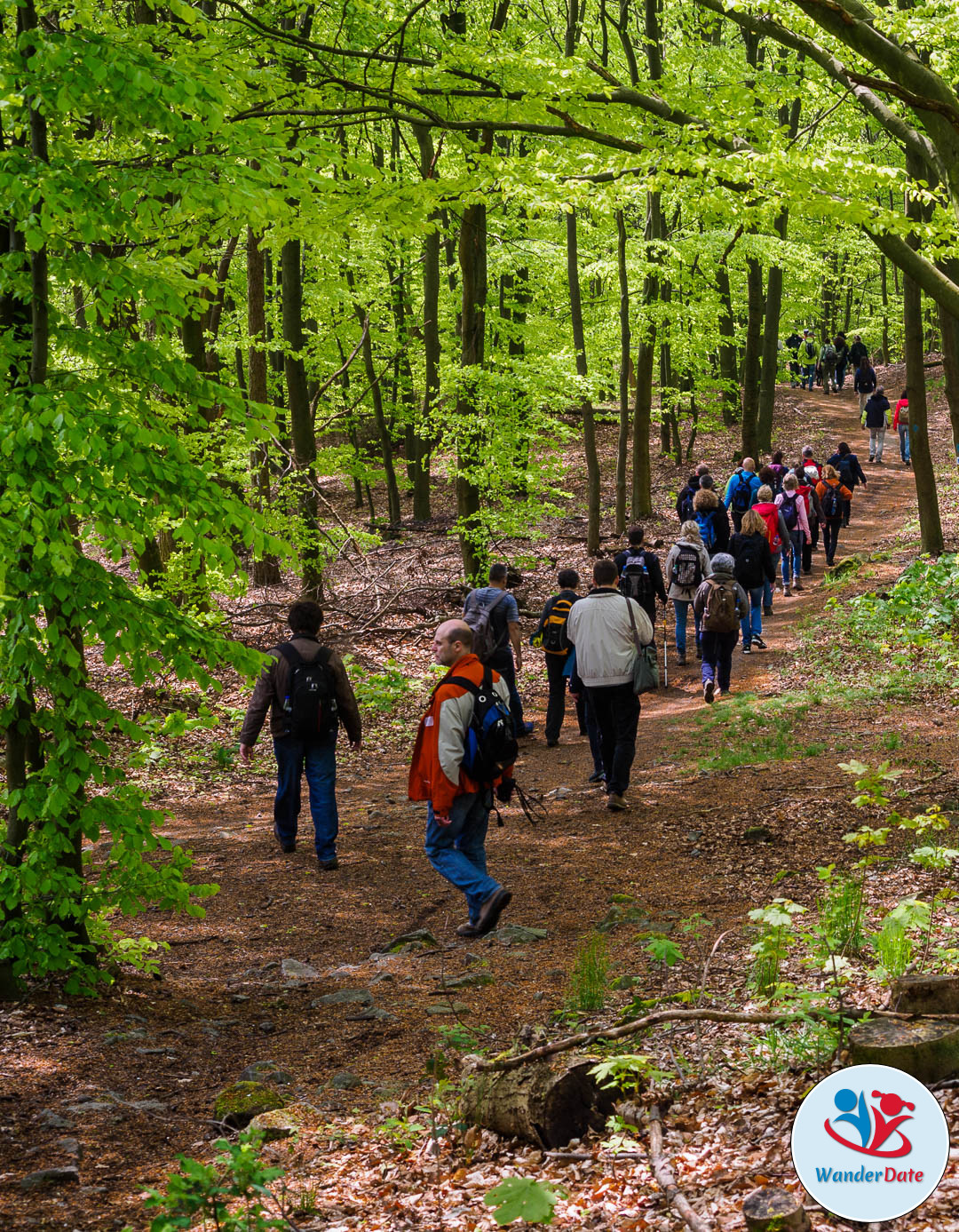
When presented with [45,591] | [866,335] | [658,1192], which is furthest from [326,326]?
[866,335]

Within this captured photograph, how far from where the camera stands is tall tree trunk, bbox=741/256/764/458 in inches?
804

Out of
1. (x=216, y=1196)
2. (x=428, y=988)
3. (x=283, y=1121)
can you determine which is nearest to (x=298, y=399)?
(x=428, y=988)

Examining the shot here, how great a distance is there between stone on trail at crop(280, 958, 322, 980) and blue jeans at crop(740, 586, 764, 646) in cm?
964

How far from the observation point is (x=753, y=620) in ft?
49.3

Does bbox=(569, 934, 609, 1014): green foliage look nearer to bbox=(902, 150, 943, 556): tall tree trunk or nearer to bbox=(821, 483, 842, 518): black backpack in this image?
bbox=(902, 150, 943, 556): tall tree trunk

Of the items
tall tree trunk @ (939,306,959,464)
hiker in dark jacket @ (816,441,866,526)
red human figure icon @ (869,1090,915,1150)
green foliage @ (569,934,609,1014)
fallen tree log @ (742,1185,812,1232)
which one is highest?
tall tree trunk @ (939,306,959,464)

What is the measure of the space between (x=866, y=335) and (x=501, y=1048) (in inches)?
1605

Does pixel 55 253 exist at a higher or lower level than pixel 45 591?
higher

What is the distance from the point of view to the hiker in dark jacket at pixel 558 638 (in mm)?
Result: 10875

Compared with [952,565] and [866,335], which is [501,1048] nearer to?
[952,565]

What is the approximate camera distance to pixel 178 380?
501 cm

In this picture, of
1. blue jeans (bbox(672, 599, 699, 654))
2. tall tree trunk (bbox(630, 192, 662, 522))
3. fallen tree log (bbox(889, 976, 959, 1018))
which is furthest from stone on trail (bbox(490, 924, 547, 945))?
tall tree trunk (bbox(630, 192, 662, 522))

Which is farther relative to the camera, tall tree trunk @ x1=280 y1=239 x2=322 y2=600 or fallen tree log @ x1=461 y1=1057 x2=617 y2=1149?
tall tree trunk @ x1=280 y1=239 x2=322 y2=600

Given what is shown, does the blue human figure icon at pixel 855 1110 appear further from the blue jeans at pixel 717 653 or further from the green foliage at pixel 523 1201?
the blue jeans at pixel 717 653
